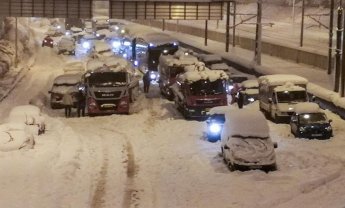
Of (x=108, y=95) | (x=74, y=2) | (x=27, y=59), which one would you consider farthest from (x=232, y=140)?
(x=27, y=59)

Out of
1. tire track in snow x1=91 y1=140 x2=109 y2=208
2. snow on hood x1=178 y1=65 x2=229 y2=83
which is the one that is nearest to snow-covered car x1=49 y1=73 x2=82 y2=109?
snow on hood x1=178 y1=65 x2=229 y2=83

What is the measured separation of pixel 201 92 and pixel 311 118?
275 inches

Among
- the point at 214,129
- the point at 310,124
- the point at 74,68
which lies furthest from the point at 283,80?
the point at 74,68

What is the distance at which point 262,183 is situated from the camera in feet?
70.2

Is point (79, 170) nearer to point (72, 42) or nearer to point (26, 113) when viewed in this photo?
point (26, 113)

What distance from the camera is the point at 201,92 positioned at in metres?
34.6

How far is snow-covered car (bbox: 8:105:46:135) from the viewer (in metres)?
28.0

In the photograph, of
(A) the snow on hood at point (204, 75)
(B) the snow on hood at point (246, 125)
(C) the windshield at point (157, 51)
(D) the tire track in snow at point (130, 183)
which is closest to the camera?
(D) the tire track in snow at point (130, 183)

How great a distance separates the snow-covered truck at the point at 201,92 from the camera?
3431cm

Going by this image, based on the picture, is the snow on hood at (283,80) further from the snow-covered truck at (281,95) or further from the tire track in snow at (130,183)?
the tire track in snow at (130,183)

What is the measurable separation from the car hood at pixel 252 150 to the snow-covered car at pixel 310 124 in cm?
603

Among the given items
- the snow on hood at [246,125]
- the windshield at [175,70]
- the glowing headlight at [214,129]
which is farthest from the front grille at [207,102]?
the snow on hood at [246,125]

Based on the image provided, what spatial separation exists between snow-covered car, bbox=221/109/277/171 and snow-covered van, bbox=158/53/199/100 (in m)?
15.8

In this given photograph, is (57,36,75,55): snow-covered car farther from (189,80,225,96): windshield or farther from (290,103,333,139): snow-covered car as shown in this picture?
(290,103,333,139): snow-covered car
